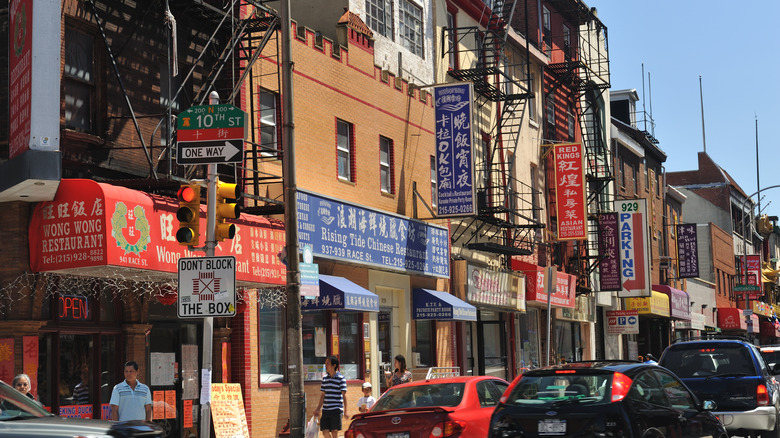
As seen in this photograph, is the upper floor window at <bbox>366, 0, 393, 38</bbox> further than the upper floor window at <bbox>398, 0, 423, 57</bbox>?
No

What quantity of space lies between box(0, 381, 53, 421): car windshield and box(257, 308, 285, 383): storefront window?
460 inches

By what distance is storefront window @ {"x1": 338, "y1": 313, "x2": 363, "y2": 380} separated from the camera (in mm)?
24812

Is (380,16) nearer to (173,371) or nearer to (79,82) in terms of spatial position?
(79,82)

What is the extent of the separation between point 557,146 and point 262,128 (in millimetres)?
17485

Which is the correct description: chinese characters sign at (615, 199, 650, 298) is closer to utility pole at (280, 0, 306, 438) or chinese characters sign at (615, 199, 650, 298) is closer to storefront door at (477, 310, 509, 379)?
storefront door at (477, 310, 509, 379)

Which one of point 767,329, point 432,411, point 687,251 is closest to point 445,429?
point 432,411

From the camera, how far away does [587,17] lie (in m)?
43.9

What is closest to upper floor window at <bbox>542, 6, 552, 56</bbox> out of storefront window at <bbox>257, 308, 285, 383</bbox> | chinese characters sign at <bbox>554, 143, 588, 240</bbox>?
chinese characters sign at <bbox>554, 143, 588, 240</bbox>

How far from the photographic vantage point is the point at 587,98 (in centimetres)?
4638

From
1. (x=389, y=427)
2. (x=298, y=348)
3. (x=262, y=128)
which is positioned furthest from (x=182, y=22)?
(x=389, y=427)

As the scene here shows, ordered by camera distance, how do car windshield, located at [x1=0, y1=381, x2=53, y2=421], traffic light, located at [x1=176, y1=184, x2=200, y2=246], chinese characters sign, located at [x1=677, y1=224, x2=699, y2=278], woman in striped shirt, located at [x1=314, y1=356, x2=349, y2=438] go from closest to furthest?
car windshield, located at [x1=0, y1=381, x2=53, y2=421]
traffic light, located at [x1=176, y1=184, x2=200, y2=246]
woman in striped shirt, located at [x1=314, y1=356, x2=349, y2=438]
chinese characters sign, located at [x1=677, y1=224, x2=699, y2=278]

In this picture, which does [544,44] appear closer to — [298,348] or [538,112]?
[538,112]

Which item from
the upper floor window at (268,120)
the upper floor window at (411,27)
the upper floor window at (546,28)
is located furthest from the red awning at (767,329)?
the upper floor window at (268,120)

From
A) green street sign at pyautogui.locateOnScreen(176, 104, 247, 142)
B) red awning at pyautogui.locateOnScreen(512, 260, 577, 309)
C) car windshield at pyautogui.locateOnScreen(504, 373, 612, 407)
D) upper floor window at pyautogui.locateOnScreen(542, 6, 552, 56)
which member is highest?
upper floor window at pyautogui.locateOnScreen(542, 6, 552, 56)
